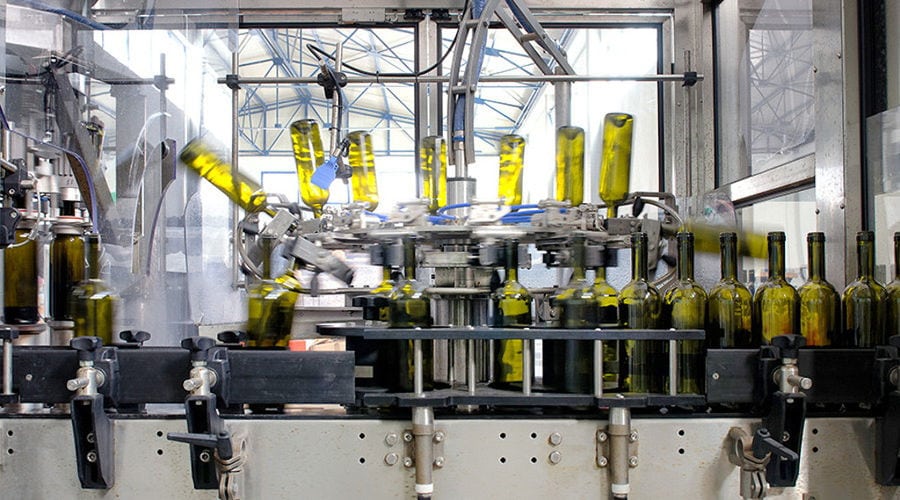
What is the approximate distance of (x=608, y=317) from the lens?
1.03m

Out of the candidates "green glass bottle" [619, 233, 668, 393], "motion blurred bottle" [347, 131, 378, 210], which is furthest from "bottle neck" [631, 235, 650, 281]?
"motion blurred bottle" [347, 131, 378, 210]

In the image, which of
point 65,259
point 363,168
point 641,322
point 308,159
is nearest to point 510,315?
point 641,322

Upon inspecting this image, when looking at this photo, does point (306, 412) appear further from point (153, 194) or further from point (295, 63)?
point (295, 63)

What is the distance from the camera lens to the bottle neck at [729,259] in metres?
1.06

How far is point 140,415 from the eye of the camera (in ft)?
2.99

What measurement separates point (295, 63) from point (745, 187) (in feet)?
10.1

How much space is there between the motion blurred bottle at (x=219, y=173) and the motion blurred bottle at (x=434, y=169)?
389mm

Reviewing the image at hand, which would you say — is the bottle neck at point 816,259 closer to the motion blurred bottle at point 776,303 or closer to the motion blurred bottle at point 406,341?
the motion blurred bottle at point 776,303

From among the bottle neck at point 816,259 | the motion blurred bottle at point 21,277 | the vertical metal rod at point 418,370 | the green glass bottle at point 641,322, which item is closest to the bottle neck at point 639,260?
the green glass bottle at point 641,322

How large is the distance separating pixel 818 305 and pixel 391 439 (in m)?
0.69

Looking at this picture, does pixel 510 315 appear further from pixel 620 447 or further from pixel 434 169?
pixel 434 169

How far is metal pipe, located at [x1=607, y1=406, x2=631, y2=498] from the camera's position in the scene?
2.83 feet

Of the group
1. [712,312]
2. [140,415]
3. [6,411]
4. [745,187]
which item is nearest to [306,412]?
[140,415]

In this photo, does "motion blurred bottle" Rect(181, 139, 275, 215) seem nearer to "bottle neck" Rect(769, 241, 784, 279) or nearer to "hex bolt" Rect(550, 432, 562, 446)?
"hex bolt" Rect(550, 432, 562, 446)
